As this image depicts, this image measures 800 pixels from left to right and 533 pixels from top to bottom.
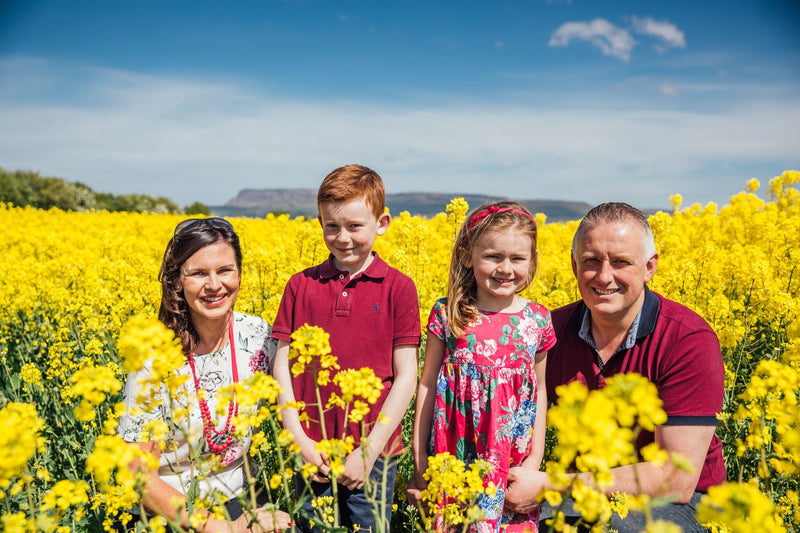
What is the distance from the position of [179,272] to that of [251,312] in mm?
2031

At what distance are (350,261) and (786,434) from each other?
1936 millimetres

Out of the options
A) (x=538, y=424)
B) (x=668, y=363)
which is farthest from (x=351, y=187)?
(x=668, y=363)

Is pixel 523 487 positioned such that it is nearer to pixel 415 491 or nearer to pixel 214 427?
pixel 415 491

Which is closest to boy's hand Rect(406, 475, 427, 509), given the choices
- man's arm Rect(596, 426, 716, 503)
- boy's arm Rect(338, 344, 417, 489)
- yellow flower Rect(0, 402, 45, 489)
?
boy's arm Rect(338, 344, 417, 489)

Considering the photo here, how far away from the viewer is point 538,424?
256 cm

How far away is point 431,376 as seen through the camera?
2.68 m

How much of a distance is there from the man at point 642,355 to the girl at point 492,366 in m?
0.20

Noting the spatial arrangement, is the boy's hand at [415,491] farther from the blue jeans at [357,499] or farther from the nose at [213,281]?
the nose at [213,281]

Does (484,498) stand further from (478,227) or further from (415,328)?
(478,227)

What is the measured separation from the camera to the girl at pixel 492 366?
2.51 metres

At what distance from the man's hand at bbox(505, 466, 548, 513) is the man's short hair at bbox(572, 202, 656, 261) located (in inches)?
50.3

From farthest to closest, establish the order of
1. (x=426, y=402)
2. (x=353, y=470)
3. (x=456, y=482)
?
(x=426, y=402), (x=353, y=470), (x=456, y=482)

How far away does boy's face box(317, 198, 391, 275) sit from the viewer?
2596 mm

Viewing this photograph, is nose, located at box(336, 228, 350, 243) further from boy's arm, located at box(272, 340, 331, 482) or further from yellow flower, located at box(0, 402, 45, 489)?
yellow flower, located at box(0, 402, 45, 489)
